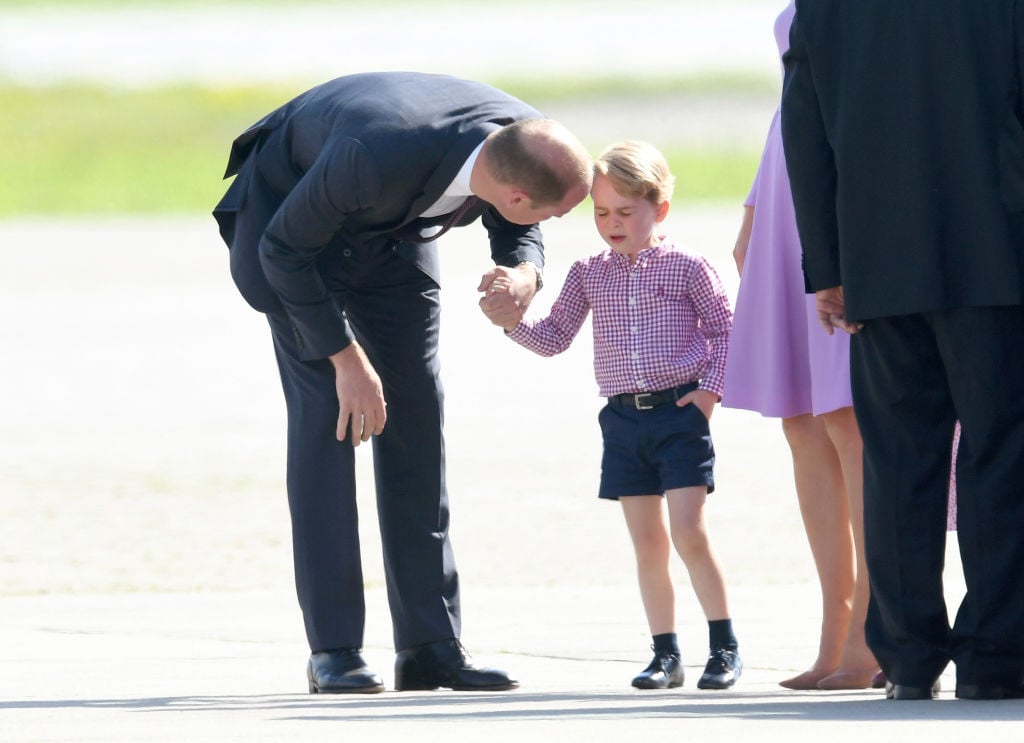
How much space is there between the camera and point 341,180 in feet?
15.8

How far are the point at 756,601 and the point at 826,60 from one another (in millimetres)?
2474

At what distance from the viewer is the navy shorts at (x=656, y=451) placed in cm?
520

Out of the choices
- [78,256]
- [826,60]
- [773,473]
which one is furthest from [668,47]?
[826,60]

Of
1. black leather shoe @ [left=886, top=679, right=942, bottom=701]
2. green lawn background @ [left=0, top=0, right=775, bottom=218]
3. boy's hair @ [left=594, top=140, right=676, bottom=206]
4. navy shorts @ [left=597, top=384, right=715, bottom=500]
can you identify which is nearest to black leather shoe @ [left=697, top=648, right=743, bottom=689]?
navy shorts @ [left=597, top=384, right=715, bottom=500]

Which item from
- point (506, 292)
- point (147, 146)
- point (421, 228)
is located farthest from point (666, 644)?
point (147, 146)

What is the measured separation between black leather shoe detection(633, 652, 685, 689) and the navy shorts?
0.42 metres

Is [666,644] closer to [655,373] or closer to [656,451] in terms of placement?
[656,451]

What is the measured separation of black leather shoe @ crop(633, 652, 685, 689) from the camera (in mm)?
4969

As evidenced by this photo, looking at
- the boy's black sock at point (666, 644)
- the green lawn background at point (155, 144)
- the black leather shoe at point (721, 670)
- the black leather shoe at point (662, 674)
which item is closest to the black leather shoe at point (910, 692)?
the black leather shoe at point (721, 670)

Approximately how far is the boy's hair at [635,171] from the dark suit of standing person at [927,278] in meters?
0.85

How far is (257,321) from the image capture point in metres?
15.8

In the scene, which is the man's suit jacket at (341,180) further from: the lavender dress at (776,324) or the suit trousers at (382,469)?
the lavender dress at (776,324)

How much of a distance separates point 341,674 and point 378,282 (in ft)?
3.19

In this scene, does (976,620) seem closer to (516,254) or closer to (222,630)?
(516,254)
